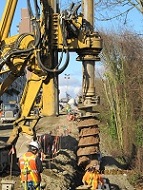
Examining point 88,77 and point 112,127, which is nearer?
point 88,77

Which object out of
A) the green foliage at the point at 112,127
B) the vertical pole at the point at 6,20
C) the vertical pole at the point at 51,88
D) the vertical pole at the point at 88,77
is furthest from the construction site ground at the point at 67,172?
the vertical pole at the point at 6,20

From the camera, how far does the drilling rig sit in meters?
14.4

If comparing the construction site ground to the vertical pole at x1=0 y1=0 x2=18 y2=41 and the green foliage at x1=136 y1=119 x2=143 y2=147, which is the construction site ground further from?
the vertical pole at x1=0 y1=0 x2=18 y2=41

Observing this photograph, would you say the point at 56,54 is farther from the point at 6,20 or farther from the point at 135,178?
the point at 135,178

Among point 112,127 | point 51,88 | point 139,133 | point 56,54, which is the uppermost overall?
point 56,54

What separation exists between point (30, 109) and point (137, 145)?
246 inches

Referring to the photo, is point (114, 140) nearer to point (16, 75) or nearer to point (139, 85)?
point (139, 85)

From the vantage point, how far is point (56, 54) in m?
15.5

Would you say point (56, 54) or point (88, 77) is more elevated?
point (56, 54)

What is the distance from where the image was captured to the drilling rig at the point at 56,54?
1439 cm

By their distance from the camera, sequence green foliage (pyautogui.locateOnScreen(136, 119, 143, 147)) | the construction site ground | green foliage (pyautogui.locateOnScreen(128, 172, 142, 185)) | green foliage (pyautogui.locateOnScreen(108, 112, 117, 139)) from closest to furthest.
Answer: the construction site ground < green foliage (pyautogui.locateOnScreen(128, 172, 142, 185)) < green foliage (pyautogui.locateOnScreen(136, 119, 143, 147)) < green foliage (pyautogui.locateOnScreen(108, 112, 117, 139))

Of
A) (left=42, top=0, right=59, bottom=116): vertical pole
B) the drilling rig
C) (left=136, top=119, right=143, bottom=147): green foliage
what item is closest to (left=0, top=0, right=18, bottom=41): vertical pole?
the drilling rig

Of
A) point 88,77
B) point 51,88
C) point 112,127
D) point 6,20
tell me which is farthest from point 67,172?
point 112,127

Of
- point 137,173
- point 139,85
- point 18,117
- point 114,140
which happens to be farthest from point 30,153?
point 114,140
